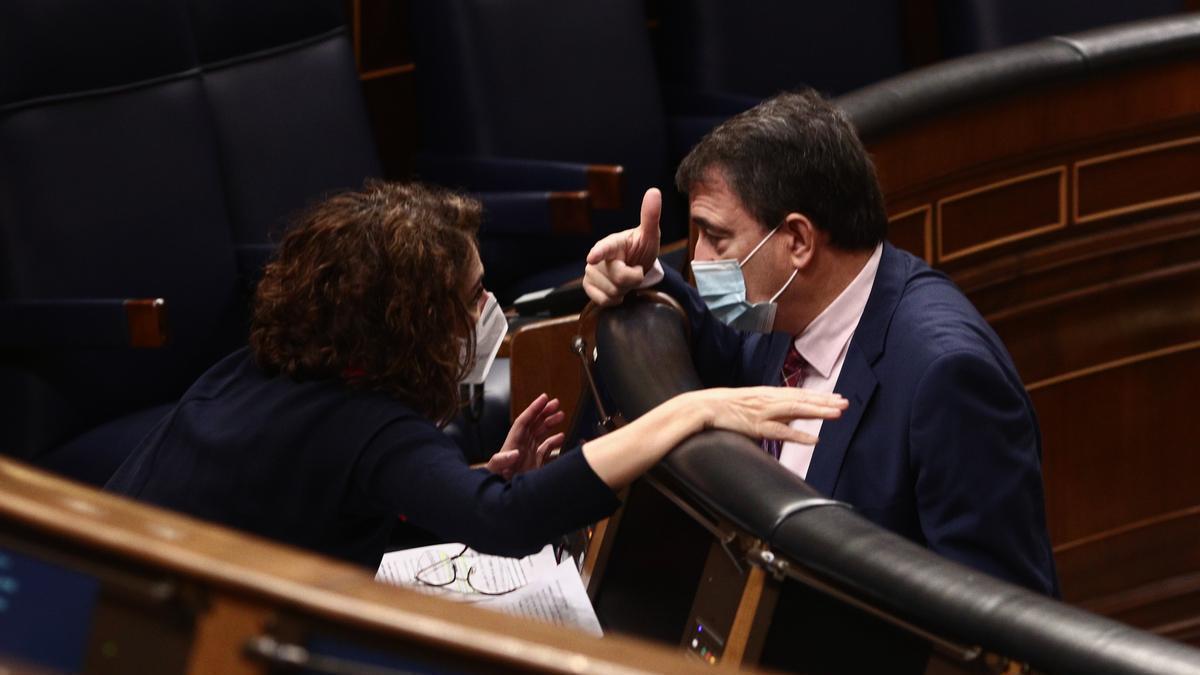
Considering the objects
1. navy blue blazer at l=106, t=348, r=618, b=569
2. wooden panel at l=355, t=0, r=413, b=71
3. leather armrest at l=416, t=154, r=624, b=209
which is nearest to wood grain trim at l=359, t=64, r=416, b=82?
wooden panel at l=355, t=0, r=413, b=71

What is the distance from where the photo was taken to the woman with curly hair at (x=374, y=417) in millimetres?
815

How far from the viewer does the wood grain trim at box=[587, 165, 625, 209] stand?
69.6 inches

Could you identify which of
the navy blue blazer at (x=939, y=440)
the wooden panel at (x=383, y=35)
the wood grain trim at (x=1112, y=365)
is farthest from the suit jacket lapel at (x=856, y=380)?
the wooden panel at (x=383, y=35)

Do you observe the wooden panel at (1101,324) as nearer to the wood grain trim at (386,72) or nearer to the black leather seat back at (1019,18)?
the black leather seat back at (1019,18)

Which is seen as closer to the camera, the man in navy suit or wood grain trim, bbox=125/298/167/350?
the man in navy suit

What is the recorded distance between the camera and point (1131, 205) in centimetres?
184

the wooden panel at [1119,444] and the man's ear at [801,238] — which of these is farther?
the wooden panel at [1119,444]

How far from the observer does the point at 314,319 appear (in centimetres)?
95

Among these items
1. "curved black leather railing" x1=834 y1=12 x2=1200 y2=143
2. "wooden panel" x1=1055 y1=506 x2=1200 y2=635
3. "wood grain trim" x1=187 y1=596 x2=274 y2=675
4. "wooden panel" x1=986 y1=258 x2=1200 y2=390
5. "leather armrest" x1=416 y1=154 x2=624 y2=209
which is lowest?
"wooden panel" x1=1055 y1=506 x2=1200 y2=635

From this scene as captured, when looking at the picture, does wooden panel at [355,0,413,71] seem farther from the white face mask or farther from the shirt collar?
the shirt collar

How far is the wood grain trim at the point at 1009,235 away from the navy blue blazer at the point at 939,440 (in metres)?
0.69

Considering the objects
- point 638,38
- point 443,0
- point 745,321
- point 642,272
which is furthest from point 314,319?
point 638,38

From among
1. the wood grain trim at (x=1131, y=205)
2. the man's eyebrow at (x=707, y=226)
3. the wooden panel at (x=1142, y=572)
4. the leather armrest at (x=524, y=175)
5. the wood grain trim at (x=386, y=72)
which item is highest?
the man's eyebrow at (x=707, y=226)

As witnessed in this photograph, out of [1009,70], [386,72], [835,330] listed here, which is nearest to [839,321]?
[835,330]
